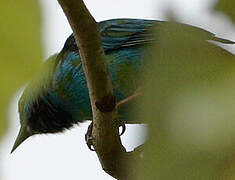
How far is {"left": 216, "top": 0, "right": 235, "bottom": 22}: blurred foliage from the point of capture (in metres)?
0.72

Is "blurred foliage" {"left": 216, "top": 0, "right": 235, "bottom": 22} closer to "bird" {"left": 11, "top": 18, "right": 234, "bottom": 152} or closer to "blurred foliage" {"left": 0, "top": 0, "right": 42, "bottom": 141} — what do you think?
"blurred foliage" {"left": 0, "top": 0, "right": 42, "bottom": 141}

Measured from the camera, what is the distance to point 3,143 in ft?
2.91

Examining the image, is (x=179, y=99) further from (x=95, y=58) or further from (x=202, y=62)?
(x=95, y=58)

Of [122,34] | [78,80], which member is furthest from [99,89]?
[122,34]

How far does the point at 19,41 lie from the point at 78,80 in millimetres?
4044

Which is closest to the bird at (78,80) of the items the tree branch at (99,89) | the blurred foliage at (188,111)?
the tree branch at (99,89)

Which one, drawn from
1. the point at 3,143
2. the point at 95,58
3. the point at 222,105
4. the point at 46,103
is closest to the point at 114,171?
the point at 95,58

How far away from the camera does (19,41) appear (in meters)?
0.77

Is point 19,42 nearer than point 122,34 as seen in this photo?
Yes

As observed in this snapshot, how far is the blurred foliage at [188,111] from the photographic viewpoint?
2.33 ft

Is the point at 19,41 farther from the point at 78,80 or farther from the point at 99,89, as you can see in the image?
the point at 78,80

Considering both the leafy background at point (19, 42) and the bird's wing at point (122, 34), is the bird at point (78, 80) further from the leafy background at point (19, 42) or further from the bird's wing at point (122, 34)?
the leafy background at point (19, 42)

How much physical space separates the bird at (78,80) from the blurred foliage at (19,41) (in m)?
3.43

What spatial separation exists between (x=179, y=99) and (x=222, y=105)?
0.19ft
